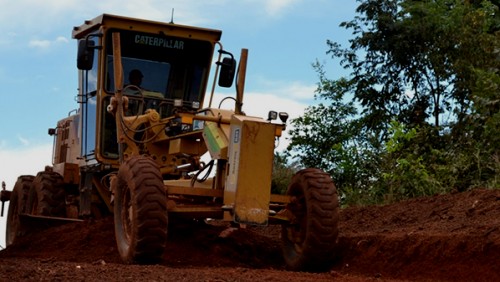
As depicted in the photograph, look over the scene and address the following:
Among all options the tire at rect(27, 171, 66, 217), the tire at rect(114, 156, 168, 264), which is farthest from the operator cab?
the tire at rect(114, 156, 168, 264)

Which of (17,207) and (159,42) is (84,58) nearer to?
(159,42)

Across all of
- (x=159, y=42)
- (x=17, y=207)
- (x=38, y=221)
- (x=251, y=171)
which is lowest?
(x=38, y=221)

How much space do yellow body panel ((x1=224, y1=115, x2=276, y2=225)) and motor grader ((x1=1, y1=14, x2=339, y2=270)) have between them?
0.04ft

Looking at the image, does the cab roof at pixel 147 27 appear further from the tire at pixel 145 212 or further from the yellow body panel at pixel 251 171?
the yellow body panel at pixel 251 171

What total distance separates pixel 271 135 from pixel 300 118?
15.3 meters

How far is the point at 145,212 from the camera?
11.4 metres

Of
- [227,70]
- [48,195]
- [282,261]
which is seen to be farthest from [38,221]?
[282,261]

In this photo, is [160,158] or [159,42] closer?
[160,158]

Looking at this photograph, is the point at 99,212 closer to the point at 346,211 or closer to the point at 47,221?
the point at 47,221

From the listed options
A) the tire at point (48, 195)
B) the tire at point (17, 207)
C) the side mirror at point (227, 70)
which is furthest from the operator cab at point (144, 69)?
the tire at point (17, 207)

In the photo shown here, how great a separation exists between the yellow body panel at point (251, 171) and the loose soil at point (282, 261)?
66 cm

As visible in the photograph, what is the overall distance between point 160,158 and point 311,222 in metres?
2.85

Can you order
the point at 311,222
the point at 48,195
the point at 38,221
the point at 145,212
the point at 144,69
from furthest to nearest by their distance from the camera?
1. the point at 38,221
2. the point at 48,195
3. the point at 144,69
4. the point at 311,222
5. the point at 145,212

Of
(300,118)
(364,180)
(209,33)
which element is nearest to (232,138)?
(209,33)
